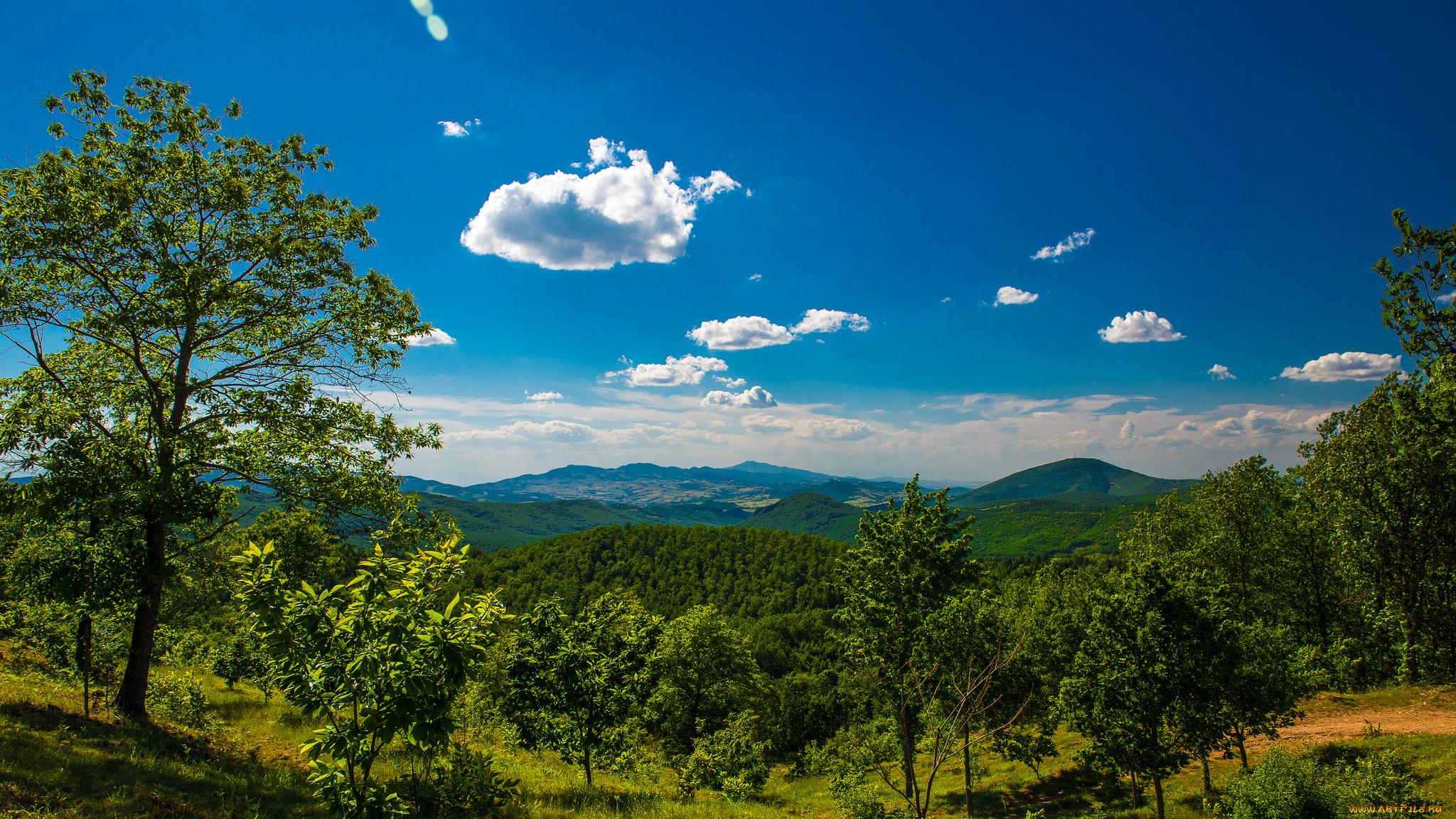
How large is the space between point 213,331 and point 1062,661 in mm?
42067

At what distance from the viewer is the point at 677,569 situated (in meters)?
171

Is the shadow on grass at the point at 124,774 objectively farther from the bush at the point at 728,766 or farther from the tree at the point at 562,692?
the bush at the point at 728,766

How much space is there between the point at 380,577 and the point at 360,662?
941mm

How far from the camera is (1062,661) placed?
31.4 metres

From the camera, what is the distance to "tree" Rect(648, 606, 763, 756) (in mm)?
36625

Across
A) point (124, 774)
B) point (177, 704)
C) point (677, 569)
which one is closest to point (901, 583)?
point (124, 774)

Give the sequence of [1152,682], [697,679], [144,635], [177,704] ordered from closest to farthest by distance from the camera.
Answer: [144,635]
[177,704]
[1152,682]
[697,679]

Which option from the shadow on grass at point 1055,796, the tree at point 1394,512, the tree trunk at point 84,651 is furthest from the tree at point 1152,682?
the tree trunk at point 84,651

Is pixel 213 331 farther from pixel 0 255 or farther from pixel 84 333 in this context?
pixel 0 255

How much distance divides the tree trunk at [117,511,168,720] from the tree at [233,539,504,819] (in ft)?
32.1

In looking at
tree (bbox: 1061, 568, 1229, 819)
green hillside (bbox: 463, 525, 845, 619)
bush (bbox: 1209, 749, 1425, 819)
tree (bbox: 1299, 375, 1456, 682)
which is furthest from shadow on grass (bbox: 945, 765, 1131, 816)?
green hillside (bbox: 463, 525, 845, 619)

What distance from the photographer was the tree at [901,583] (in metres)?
18.1

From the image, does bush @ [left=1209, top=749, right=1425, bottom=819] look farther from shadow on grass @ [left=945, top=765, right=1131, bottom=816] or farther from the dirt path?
shadow on grass @ [left=945, top=765, right=1131, bottom=816]

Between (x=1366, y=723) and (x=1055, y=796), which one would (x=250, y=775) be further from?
(x=1366, y=723)
